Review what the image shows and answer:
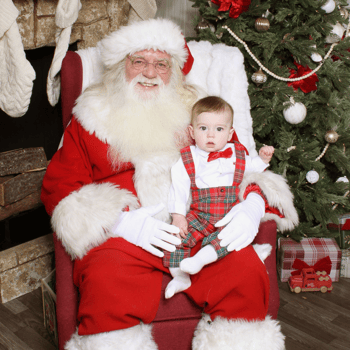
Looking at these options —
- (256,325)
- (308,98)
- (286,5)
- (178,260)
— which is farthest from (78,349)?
(286,5)

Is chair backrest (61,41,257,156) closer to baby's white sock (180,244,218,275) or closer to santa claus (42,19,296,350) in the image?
santa claus (42,19,296,350)

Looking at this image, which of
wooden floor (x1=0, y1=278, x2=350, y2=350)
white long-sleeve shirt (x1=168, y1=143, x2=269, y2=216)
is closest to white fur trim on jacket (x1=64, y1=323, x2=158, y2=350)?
white long-sleeve shirt (x1=168, y1=143, x2=269, y2=216)

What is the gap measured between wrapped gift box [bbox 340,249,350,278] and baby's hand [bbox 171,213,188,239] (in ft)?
4.47

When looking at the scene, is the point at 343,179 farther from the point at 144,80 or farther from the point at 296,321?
the point at 144,80

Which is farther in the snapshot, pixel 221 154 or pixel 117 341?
pixel 221 154

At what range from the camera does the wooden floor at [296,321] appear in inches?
73.4

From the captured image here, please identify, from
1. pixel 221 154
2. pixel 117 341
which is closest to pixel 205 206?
pixel 221 154

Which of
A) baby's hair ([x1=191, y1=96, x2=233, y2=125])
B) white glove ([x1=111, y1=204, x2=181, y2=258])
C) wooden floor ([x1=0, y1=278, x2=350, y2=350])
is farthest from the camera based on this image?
wooden floor ([x1=0, y1=278, x2=350, y2=350])

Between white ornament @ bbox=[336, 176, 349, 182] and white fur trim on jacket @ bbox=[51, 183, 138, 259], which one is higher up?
white fur trim on jacket @ bbox=[51, 183, 138, 259]

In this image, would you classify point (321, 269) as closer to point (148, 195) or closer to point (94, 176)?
point (148, 195)

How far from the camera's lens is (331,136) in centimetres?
227

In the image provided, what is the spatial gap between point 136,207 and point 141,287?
36 centimetres

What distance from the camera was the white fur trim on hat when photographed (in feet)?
5.58

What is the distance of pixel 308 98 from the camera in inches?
89.8
